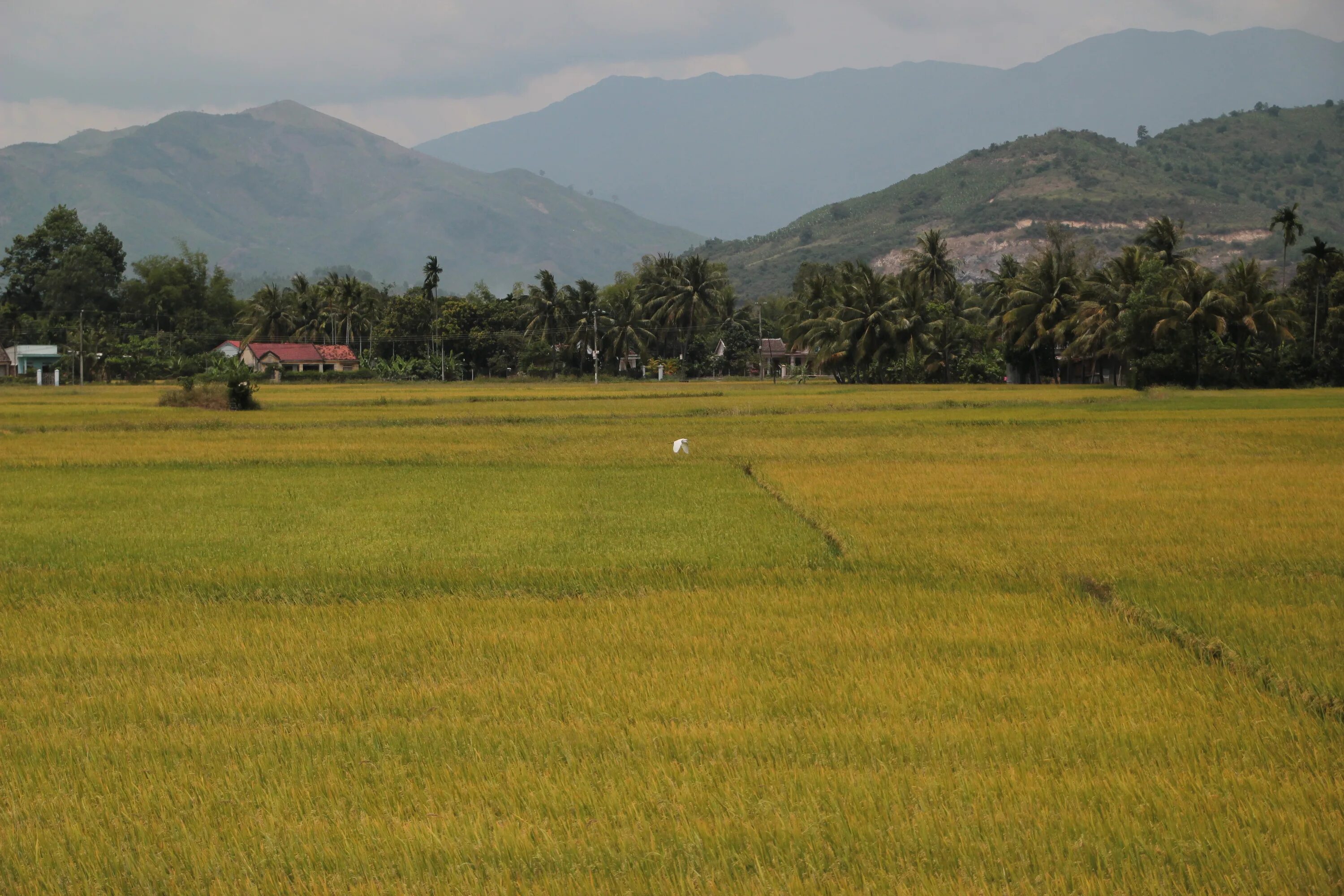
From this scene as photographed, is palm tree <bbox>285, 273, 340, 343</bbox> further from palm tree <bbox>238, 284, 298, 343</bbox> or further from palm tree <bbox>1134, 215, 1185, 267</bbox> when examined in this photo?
palm tree <bbox>1134, 215, 1185, 267</bbox>

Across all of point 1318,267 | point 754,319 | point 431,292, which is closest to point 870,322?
point 1318,267

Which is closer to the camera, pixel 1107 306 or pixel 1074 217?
pixel 1107 306

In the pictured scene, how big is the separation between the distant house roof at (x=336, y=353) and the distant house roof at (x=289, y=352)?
1.24 ft

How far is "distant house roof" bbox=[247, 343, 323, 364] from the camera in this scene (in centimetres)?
9088

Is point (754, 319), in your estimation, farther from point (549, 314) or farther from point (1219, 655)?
point (1219, 655)

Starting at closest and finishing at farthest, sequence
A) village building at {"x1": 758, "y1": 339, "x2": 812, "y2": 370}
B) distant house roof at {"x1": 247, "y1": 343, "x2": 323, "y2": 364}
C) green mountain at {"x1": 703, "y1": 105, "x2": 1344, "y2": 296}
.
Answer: distant house roof at {"x1": 247, "y1": 343, "x2": 323, "y2": 364}
village building at {"x1": 758, "y1": 339, "x2": 812, "y2": 370}
green mountain at {"x1": 703, "y1": 105, "x2": 1344, "y2": 296}

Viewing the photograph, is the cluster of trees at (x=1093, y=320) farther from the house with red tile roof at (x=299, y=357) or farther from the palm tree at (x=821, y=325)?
Answer: the house with red tile roof at (x=299, y=357)

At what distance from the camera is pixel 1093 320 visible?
57500 millimetres

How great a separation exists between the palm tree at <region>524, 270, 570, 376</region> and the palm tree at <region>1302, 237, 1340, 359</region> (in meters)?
49.4

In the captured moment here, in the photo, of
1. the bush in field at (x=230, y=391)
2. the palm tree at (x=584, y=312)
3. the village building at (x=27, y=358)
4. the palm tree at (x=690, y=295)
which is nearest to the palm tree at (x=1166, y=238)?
the palm tree at (x=690, y=295)

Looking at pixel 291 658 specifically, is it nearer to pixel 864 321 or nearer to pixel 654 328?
pixel 864 321

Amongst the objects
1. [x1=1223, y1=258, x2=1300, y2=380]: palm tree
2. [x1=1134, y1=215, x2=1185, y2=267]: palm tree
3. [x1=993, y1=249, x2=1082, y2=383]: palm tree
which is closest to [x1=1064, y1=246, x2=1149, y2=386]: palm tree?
[x1=1134, y1=215, x2=1185, y2=267]: palm tree

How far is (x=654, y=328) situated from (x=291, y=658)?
3185 inches

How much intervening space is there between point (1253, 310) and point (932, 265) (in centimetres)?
2680
